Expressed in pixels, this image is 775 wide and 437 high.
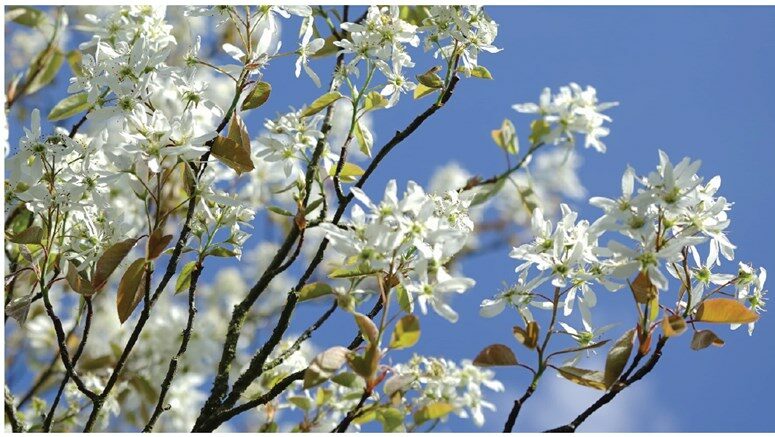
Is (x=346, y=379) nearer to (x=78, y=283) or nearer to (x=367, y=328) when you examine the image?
(x=367, y=328)

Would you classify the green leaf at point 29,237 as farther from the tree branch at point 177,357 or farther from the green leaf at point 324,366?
the green leaf at point 324,366

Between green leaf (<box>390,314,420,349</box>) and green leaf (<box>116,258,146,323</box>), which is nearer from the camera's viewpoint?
green leaf (<box>390,314,420,349</box>)

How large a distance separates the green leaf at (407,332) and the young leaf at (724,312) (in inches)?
20.1

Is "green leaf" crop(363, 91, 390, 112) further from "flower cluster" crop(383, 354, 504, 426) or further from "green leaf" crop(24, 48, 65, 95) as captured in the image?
"green leaf" crop(24, 48, 65, 95)

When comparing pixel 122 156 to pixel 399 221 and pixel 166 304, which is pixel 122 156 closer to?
pixel 399 221

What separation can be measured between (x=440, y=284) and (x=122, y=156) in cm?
68

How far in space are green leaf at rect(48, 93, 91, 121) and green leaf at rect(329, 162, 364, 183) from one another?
71 cm

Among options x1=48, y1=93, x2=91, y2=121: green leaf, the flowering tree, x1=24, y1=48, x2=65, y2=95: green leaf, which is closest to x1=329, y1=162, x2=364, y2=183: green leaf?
the flowering tree

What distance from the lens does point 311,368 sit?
4.32 feet

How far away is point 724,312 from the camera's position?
145 cm

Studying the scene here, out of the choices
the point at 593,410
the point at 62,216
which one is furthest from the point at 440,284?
Answer: the point at 62,216

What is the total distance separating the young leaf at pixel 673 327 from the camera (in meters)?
1.36

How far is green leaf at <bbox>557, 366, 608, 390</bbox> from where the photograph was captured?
1.40m

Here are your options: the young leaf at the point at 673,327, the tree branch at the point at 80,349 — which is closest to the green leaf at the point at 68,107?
the tree branch at the point at 80,349
